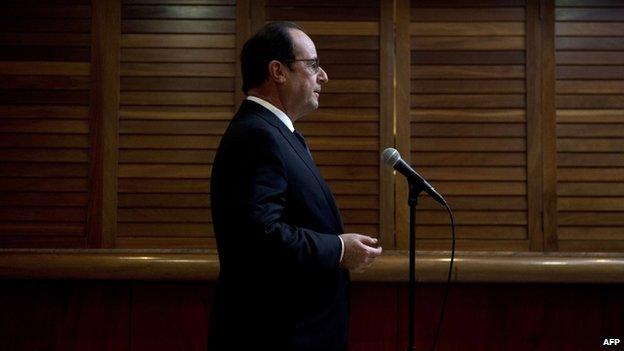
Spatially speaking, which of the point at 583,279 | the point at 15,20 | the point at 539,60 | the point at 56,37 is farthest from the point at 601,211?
the point at 15,20

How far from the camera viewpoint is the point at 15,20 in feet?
9.36

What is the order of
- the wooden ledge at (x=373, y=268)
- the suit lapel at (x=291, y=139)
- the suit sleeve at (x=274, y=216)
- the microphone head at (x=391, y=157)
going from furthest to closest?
1. the wooden ledge at (x=373, y=268)
2. the microphone head at (x=391, y=157)
3. the suit lapel at (x=291, y=139)
4. the suit sleeve at (x=274, y=216)

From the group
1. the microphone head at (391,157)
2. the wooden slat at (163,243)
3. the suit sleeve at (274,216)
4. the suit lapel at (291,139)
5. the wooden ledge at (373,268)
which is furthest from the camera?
the wooden slat at (163,243)

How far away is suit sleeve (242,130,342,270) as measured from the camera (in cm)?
119

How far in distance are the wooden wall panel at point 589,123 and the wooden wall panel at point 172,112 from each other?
5.25ft

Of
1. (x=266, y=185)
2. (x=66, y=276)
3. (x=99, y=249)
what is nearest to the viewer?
(x=266, y=185)

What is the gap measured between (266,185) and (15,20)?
224cm

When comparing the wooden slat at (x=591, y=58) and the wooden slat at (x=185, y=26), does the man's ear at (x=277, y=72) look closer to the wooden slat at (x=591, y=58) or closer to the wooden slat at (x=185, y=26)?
the wooden slat at (x=185, y=26)

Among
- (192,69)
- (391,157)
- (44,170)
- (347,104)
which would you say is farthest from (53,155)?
(391,157)

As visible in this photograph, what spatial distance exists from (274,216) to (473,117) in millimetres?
1888

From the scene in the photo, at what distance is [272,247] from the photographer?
119cm

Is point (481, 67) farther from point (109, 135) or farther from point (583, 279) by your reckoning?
point (109, 135)

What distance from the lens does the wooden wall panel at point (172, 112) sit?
2.82 m

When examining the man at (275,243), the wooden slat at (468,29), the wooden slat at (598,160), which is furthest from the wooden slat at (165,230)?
the wooden slat at (598,160)
